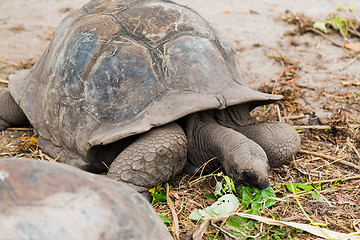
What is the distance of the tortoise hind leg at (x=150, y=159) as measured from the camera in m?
2.62

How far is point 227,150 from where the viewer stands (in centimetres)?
268

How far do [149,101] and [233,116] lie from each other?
70 cm

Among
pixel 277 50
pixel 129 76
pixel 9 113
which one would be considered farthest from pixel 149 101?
pixel 277 50

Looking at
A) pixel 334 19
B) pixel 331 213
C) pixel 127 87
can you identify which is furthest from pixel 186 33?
pixel 334 19

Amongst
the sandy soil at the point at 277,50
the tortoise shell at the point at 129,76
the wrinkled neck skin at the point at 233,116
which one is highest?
the tortoise shell at the point at 129,76

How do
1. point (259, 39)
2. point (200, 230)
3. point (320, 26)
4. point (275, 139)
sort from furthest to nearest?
1. point (320, 26)
2. point (259, 39)
3. point (275, 139)
4. point (200, 230)

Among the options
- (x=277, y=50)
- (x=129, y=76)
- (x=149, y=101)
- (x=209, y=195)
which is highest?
(x=129, y=76)

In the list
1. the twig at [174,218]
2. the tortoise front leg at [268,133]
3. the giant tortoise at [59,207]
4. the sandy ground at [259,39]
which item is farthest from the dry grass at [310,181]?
the giant tortoise at [59,207]

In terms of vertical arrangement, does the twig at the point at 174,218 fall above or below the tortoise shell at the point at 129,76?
below

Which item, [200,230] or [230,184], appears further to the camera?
[230,184]

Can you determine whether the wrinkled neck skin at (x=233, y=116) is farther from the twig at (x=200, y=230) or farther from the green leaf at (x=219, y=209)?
the twig at (x=200, y=230)

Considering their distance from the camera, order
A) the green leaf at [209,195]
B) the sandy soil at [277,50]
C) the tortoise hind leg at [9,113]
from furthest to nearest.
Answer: the sandy soil at [277,50]
the tortoise hind leg at [9,113]
the green leaf at [209,195]

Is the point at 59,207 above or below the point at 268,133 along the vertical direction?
above

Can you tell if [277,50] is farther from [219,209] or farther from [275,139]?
[219,209]
